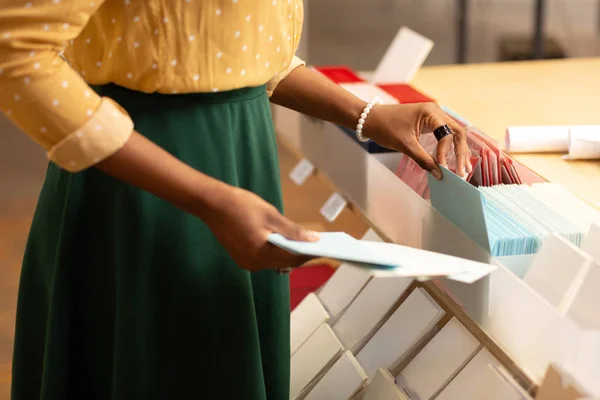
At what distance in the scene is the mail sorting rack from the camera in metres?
1.44

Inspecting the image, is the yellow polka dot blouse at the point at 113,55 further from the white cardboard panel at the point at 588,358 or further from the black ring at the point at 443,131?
the white cardboard panel at the point at 588,358

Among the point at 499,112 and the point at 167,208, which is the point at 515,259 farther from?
the point at 499,112

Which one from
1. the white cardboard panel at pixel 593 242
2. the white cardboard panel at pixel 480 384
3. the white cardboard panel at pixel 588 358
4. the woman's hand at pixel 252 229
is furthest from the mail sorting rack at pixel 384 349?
the woman's hand at pixel 252 229

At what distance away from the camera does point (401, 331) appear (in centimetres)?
175

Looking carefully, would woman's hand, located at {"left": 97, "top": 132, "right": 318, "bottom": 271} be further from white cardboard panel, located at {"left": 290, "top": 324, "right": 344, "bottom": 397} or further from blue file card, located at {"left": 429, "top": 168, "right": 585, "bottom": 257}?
white cardboard panel, located at {"left": 290, "top": 324, "right": 344, "bottom": 397}

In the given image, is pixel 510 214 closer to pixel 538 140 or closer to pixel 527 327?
pixel 527 327

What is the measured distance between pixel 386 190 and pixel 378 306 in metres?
0.28

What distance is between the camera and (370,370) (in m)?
1.84

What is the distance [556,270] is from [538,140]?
712 millimetres

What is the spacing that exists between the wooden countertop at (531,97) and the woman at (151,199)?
0.77 m

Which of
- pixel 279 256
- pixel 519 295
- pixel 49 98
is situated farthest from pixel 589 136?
pixel 49 98

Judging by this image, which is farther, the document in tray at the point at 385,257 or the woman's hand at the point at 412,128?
the woman's hand at the point at 412,128

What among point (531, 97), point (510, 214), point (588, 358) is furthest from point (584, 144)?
point (588, 358)

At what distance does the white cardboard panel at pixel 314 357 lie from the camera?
6.43 feet
